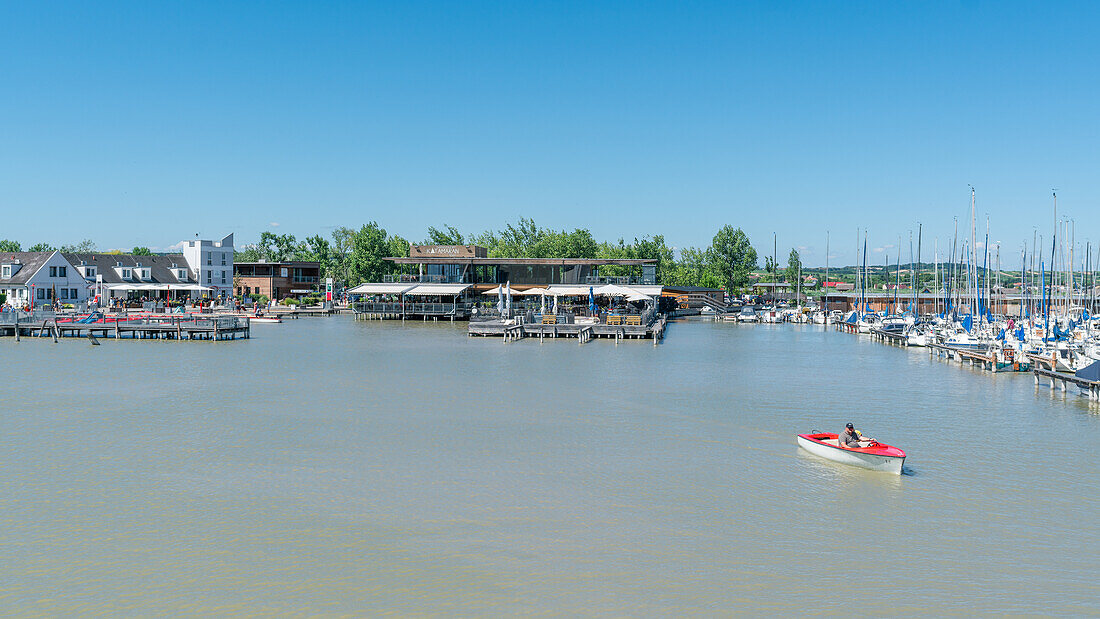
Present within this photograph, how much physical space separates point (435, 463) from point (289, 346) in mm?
40562

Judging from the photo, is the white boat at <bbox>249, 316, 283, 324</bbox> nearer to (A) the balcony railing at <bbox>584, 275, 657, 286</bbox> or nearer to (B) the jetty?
(B) the jetty

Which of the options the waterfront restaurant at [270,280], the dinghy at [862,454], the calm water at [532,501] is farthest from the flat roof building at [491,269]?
the dinghy at [862,454]

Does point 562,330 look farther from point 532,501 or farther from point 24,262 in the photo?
point 24,262

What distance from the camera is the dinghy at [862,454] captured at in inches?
907

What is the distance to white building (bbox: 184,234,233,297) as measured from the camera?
389ft

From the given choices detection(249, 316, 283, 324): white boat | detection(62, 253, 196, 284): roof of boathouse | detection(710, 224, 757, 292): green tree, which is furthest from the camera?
detection(710, 224, 757, 292): green tree

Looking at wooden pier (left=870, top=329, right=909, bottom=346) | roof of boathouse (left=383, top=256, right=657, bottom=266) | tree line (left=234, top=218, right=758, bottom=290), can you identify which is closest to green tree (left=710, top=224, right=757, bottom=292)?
tree line (left=234, top=218, right=758, bottom=290)

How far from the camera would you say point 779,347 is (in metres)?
65.4

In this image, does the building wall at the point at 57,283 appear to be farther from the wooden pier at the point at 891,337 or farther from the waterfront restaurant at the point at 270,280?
the wooden pier at the point at 891,337

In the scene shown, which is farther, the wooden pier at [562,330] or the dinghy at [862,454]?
the wooden pier at [562,330]

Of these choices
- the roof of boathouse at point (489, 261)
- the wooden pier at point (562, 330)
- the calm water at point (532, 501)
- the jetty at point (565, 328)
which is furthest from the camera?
the roof of boathouse at point (489, 261)

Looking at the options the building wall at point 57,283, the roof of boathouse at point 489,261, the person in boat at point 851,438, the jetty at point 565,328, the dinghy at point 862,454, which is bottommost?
the dinghy at point 862,454

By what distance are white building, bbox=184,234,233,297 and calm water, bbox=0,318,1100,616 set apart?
271 feet

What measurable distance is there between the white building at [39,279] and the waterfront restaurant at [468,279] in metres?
35.3
